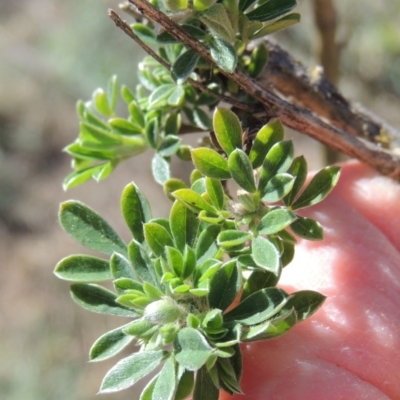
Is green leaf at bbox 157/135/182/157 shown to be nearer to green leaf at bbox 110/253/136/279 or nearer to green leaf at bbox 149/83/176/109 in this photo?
green leaf at bbox 149/83/176/109

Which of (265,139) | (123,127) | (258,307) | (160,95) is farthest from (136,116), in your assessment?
(258,307)

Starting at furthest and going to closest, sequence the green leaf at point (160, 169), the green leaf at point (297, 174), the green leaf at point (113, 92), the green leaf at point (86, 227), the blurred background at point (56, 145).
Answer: the blurred background at point (56, 145)
the green leaf at point (113, 92)
the green leaf at point (160, 169)
the green leaf at point (86, 227)
the green leaf at point (297, 174)

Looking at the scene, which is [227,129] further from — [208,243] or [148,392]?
[148,392]

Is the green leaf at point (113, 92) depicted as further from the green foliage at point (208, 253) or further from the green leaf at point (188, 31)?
the green leaf at point (188, 31)

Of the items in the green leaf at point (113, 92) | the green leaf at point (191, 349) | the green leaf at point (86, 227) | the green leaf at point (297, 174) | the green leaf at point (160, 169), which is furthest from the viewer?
the green leaf at point (113, 92)

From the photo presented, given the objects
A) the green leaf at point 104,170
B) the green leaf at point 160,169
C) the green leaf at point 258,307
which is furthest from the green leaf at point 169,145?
the green leaf at point 258,307

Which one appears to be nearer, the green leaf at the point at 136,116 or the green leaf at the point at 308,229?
the green leaf at the point at 308,229

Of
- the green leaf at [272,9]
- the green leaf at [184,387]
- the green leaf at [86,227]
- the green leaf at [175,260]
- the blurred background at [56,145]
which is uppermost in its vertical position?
the green leaf at [272,9]

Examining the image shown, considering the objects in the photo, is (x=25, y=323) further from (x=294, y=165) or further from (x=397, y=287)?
(x=294, y=165)

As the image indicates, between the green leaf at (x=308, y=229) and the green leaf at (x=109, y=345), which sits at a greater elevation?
the green leaf at (x=308, y=229)
